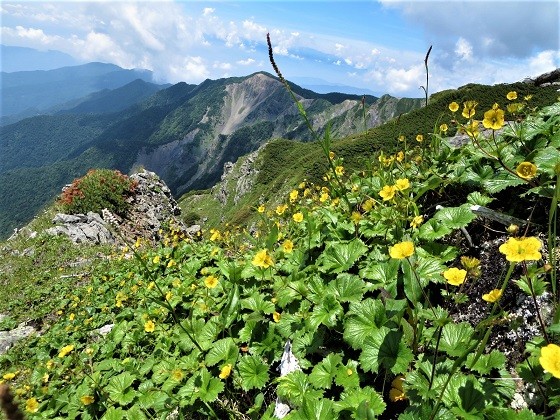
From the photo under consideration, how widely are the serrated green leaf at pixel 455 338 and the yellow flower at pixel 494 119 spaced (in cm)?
174

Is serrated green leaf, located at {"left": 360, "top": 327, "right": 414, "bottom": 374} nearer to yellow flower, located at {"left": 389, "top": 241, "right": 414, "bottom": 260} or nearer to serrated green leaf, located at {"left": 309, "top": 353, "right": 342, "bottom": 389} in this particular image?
serrated green leaf, located at {"left": 309, "top": 353, "right": 342, "bottom": 389}

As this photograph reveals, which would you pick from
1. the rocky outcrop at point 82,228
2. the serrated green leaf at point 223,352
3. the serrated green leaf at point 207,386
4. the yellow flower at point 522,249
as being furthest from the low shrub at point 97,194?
the yellow flower at point 522,249

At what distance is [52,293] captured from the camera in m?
11.8

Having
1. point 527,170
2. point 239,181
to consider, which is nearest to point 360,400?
point 527,170

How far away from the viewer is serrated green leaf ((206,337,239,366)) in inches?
148

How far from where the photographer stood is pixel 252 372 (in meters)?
3.55

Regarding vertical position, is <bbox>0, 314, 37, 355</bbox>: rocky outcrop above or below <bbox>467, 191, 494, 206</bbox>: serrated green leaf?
below

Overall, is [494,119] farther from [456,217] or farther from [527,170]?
[456,217]

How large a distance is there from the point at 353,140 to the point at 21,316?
12281 cm

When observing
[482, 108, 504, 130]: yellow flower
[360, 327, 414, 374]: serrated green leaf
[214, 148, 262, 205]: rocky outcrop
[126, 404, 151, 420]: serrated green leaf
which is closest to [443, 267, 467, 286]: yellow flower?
[360, 327, 414, 374]: serrated green leaf

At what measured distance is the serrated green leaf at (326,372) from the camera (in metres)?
2.92

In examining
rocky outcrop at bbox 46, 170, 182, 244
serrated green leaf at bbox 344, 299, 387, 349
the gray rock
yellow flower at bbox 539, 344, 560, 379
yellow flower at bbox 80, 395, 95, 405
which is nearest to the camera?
yellow flower at bbox 539, 344, 560, 379

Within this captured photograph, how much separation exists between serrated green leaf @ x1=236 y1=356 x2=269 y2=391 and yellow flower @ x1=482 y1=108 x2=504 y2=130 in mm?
3024

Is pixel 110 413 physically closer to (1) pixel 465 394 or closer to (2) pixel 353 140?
(1) pixel 465 394
